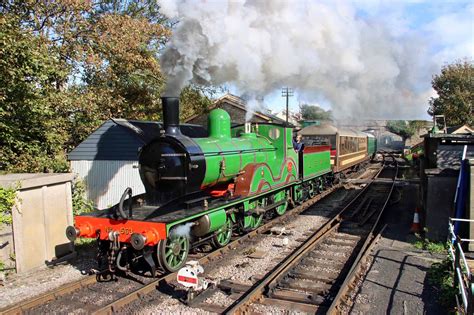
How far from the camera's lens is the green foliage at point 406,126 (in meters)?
58.7

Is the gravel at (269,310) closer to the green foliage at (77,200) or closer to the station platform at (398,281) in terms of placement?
the station platform at (398,281)

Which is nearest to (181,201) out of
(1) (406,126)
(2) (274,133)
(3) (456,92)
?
(2) (274,133)

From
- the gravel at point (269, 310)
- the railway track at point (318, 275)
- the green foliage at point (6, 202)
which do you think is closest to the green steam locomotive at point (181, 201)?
the green foliage at point (6, 202)

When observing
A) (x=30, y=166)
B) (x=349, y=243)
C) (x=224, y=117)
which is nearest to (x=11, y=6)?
(x=30, y=166)

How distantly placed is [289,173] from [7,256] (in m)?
7.47

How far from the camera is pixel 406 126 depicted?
60594 mm

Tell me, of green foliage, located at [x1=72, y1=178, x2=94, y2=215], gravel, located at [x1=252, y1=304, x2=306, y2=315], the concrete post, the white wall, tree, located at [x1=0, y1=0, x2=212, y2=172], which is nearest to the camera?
gravel, located at [x1=252, y1=304, x2=306, y2=315]

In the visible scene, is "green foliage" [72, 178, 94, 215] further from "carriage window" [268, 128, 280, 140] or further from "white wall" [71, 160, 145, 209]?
"carriage window" [268, 128, 280, 140]

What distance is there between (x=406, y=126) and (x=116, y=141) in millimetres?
54351

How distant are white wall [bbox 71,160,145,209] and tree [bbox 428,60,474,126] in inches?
886

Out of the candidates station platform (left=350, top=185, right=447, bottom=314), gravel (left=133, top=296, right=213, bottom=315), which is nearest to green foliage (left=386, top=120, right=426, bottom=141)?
station platform (left=350, top=185, right=447, bottom=314)

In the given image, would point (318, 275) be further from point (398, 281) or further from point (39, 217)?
point (39, 217)

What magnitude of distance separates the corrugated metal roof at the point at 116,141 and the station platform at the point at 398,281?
1051 centimetres

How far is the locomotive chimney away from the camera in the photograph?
7453 millimetres
